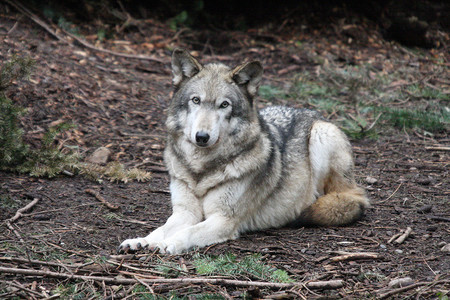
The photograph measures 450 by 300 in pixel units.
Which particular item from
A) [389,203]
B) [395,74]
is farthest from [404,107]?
[389,203]

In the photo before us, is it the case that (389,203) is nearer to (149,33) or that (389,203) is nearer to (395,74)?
(395,74)

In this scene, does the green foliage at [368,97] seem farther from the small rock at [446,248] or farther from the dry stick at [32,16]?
the dry stick at [32,16]

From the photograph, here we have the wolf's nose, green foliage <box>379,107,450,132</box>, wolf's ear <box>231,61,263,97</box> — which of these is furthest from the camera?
green foliage <box>379,107,450,132</box>

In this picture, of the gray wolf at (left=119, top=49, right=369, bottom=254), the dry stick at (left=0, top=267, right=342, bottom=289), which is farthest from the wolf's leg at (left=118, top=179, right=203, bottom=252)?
the dry stick at (left=0, top=267, right=342, bottom=289)

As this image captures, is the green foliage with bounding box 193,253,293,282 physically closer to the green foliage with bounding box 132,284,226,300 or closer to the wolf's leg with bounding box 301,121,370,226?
the green foliage with bounding box 132,284,226,300

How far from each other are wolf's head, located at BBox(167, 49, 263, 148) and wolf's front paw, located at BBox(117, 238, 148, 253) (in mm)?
1098

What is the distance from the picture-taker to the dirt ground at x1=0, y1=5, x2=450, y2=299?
13.4ft

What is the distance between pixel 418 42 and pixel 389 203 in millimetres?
8631

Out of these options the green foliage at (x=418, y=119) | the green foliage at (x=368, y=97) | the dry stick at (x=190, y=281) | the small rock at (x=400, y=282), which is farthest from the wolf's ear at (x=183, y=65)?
the green foliage at (x=418, y=119)

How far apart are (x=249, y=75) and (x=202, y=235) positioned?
1.83m

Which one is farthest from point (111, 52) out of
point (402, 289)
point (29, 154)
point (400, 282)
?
point (402, 289)

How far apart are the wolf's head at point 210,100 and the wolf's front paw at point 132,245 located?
1.10 metres

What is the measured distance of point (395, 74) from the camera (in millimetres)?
11836

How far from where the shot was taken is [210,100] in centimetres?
525
